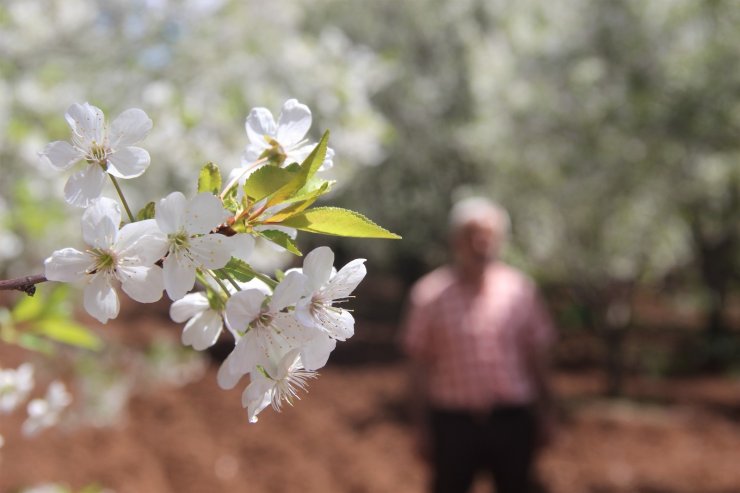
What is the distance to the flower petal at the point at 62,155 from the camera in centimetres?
80

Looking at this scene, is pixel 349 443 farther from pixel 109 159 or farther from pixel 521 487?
pixel 109 159

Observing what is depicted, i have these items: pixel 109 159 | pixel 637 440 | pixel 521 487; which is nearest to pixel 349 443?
pixel 637 440

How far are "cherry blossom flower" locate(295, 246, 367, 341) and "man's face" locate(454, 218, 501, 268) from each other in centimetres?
302

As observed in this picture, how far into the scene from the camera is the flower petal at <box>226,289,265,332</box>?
773mm

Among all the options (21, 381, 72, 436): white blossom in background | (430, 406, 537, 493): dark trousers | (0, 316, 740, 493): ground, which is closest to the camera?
(21, 381, 72, 436): white blossom in background

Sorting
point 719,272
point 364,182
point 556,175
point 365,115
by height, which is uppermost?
point 365,115

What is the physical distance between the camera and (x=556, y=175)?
8852mm

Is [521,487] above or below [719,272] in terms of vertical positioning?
above

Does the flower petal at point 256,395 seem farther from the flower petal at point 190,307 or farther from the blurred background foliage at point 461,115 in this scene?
the blurred background foliage at point 461,115

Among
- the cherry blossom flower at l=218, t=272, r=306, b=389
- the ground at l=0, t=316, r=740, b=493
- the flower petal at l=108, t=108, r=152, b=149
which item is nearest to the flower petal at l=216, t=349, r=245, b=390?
the cherry blossom flower at l=218, t=272, r=306, b=389

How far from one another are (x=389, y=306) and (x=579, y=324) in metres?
3.57

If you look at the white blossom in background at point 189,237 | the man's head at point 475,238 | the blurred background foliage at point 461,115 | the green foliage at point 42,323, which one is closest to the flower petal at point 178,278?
the white blossom in background at point 189,237

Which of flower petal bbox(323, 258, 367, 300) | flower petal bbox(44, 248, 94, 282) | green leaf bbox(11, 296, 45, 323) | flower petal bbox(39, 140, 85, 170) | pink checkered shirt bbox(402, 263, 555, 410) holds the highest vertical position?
flower petal bbox(39, 140, 85, 170)

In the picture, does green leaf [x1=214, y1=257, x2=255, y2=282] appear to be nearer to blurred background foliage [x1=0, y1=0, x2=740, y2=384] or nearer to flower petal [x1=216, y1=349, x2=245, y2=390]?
flower petal [x1=216, y1=349, x2=245, y2=390]
